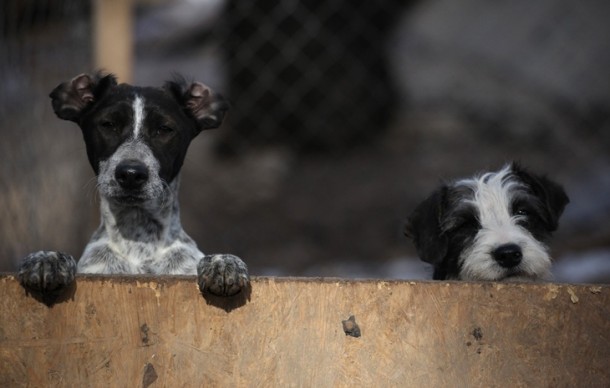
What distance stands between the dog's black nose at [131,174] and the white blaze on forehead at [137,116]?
220mm

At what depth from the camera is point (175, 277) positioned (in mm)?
4676

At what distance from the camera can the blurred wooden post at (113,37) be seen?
8.23 m

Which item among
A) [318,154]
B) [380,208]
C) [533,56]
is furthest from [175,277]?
[533,56]

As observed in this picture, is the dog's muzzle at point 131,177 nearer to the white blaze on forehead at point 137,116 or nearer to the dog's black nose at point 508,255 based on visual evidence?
the white blaze on forehead at point 137,116

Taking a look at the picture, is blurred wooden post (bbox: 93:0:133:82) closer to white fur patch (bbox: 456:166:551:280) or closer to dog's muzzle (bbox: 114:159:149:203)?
dog's muzzle (bbox: 114:159:149:203)

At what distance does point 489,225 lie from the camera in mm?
5723

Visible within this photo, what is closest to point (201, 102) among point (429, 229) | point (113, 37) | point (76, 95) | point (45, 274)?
point (76, 95)

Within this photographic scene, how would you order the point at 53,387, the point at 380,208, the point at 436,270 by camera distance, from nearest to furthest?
the point at 53,387, the point at 436,270, the point at 380,208

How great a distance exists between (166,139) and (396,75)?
348 inches

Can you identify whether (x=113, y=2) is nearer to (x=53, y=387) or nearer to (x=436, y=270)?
(x=436, y=270)

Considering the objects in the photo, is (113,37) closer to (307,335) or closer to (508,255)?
(508,255)

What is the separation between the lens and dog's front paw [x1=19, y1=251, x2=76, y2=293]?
4516mm

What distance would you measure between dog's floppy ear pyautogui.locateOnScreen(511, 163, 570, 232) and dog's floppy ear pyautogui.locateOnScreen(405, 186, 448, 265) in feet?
1.64

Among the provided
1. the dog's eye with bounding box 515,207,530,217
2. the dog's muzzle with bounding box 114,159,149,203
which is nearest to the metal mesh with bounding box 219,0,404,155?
the dog's eye with bounding box 515,207,530,217
